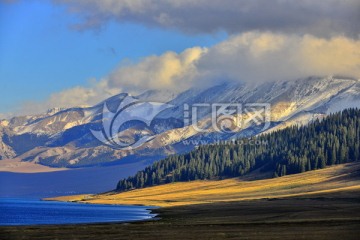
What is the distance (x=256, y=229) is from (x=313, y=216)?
2590 cm

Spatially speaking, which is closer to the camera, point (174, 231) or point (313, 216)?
point (174, 231)

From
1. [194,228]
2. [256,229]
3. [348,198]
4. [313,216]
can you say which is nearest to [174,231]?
[194,228]

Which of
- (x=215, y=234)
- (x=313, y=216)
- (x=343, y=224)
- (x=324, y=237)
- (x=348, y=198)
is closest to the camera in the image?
(x=324, y=237)

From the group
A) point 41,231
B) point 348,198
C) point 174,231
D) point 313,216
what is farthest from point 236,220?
point 348,198

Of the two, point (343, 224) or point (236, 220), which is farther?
point (236, 220)

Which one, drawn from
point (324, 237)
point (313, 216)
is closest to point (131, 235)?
point (324, 237)

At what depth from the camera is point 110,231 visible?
116625 mm

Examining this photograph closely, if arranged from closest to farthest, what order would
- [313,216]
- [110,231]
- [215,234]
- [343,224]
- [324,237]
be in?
[324,237] < [215,234] < [343,224] < [110,231] < [313,216]

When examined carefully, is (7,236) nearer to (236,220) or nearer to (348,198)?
(236,220)

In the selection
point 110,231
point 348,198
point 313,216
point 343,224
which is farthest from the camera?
point 348,198

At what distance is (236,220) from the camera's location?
132250 millimetres

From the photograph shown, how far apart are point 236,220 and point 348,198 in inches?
2972

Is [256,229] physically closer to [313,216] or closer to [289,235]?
[289,235]

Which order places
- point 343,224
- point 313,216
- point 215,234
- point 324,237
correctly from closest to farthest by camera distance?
point 324,237 → point 215,234 → point 343,224 → point 313,216
